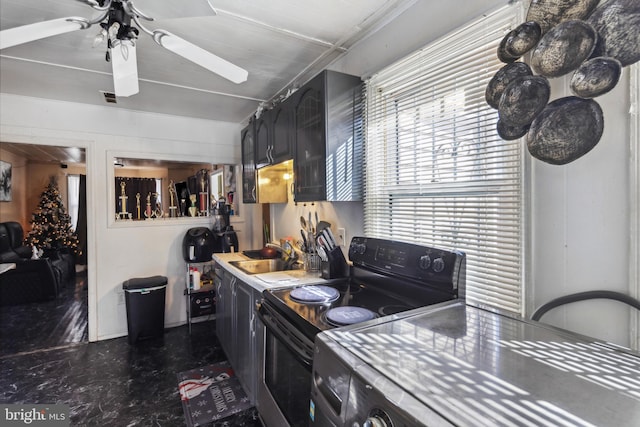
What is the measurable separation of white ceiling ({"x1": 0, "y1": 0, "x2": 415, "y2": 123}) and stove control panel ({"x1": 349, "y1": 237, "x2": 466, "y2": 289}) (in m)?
1.26

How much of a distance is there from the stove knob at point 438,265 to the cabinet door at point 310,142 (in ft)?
2.38

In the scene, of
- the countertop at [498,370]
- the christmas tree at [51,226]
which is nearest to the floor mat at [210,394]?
the countertop at [498,370]

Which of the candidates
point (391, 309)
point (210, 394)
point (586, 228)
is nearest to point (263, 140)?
point (391, 309)

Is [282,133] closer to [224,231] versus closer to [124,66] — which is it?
[124,66]

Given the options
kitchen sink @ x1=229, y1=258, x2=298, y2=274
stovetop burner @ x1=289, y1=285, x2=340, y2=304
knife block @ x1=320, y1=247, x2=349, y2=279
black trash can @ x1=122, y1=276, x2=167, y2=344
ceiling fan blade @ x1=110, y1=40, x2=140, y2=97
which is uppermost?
ceiling fan blade @ x1=110, y1=40, x2=140, y2=97

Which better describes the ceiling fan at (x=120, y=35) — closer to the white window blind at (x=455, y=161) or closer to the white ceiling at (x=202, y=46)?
the white ceiling at (x=202, y=46)

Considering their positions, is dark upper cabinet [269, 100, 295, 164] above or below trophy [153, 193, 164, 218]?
above

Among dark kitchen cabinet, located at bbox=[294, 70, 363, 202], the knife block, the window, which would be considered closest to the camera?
dark kitchen cabinet, located at bbox=[294, 70, 363, 202]

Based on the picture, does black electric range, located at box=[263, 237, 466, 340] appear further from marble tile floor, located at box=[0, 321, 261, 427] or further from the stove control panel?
marble tile floor, located at box=[0, 321, 261, 427]

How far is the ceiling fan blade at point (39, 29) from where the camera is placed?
1.21 meters

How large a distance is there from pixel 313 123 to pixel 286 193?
121 cm

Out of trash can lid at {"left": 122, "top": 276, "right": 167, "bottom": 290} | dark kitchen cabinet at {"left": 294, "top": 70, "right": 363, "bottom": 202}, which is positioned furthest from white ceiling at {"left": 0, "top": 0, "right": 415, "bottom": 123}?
trash can lid at {"left": 122, "top": 276, "right": 167, "bottom": 290}

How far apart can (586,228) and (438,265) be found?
1.65ft

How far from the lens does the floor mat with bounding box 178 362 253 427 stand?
203 centimetres
